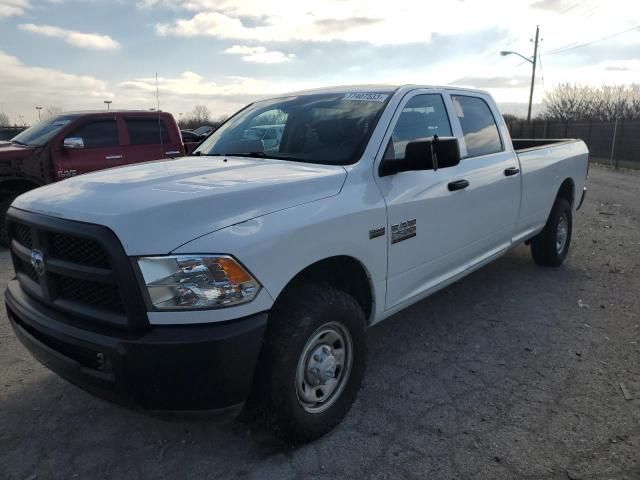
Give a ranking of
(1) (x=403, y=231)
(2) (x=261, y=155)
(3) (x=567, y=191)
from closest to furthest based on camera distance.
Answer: (1) (x=403, y=231), (2) (x=261, y=155), (3) (x=567, y=191)

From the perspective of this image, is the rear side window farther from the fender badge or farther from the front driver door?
the fender badge

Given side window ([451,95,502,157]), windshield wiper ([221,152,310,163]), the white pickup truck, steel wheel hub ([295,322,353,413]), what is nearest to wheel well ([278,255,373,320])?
the white pickup truck

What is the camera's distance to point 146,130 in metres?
8.95

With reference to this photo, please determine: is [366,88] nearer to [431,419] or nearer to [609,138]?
[431,419]

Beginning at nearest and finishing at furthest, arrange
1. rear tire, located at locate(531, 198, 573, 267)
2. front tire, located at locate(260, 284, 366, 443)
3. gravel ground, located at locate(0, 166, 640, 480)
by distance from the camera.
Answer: front tire, located at locate(260, 284, 366, 443) → gravel ground, located at locate(0, 166, 640, 480) → rear tire, located at locate(531, 198, 573, 267)

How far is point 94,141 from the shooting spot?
834cm

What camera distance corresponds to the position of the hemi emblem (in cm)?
314

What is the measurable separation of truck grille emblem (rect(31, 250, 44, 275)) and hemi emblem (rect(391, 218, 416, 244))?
6.17 feet

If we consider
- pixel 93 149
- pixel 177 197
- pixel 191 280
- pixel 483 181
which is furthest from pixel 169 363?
pixel 93 149

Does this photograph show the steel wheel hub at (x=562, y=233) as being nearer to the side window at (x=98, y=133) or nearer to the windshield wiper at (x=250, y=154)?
the windshield wiper at (x=250, y=154)

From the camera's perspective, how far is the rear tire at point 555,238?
5.75m

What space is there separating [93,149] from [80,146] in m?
0.34

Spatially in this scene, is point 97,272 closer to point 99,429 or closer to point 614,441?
point 99,429

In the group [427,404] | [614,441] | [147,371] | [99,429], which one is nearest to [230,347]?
[147,371]
